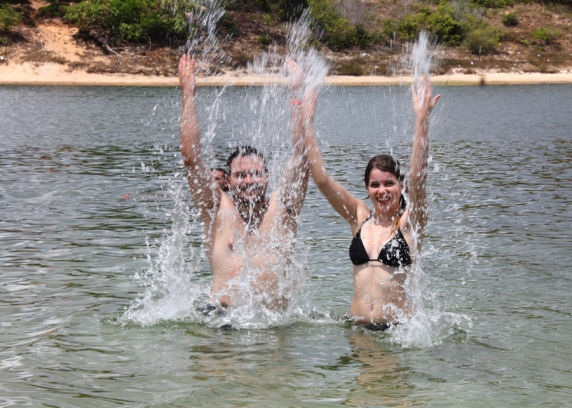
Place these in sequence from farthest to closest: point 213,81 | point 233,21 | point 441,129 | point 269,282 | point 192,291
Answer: point 233,21 < point 213,81 < point 441,129 < point 192,291 < point 269,282

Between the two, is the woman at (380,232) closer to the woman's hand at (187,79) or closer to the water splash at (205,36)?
the woman's hand at (187,79)

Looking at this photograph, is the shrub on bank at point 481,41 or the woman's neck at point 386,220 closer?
the woman's neck at point 386,220

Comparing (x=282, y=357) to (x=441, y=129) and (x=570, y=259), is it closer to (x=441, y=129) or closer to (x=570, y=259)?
(x=570, y=259)

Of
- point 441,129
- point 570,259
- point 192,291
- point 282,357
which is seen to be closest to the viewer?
point 282,357

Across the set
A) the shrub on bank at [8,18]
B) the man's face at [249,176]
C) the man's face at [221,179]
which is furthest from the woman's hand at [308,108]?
the shrub on bank at [8,18]

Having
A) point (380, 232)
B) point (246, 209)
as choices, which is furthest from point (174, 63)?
point (380, 232)

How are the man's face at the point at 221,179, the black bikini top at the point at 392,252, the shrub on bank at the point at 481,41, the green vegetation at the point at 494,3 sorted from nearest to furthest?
the black bikini top at the point at 392,252
the man's face at the point at 221,179
the shrub on bank at the point at 481,41
the green vegetation at the point at 494,3

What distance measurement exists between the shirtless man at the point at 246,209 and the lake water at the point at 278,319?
1.73 ft

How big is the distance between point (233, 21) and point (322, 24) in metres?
7.10

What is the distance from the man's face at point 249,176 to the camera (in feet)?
20.5

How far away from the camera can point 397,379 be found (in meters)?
5.77

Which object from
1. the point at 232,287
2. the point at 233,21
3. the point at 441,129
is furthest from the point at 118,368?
the point at 233,21

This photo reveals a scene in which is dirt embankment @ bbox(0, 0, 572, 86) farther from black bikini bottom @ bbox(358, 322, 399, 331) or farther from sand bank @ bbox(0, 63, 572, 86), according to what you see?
black bikini bottom @ bbox(358, 322, 399, 331)

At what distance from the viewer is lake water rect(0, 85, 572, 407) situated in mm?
5648
